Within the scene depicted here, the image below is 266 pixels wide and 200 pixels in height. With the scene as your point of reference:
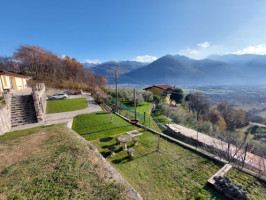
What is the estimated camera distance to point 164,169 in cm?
535

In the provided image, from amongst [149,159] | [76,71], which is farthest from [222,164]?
[76,71]

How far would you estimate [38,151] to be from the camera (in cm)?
524

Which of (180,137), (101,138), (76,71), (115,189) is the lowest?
(180,137)

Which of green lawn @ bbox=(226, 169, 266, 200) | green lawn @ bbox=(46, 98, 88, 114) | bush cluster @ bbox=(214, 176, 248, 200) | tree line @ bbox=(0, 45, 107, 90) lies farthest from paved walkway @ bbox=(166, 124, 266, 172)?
tree line @ bbox=(0, 45, 107, 90)

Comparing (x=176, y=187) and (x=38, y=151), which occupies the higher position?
(x=38, y=151)

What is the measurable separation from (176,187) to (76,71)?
5319 centimetres

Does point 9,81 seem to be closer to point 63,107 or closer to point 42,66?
point 63,107

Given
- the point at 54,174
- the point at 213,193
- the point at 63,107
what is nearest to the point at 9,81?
the point at 63,107

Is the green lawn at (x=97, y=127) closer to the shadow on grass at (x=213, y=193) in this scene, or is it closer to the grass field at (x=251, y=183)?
the shadow on grass at (x=213, y=193)

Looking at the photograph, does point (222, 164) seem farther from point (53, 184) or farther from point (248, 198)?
point (53, 184)

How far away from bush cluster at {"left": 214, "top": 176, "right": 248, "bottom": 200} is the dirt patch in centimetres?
809

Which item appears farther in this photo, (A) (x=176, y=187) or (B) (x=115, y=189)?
(A) (x=176, y=187)

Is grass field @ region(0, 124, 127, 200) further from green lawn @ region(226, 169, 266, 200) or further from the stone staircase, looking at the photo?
the stone staircase

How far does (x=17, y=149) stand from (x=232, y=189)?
30.9 feet
